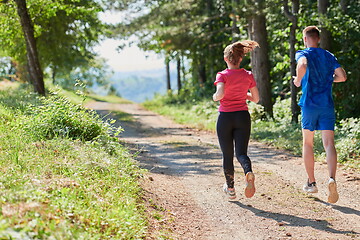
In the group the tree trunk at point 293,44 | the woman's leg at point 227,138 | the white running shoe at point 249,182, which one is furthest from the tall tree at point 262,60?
the white running shoe at point 249,182

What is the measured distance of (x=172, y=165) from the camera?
8.73 meters

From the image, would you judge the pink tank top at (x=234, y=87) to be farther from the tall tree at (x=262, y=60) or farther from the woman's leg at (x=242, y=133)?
the tall tree at (x=262, y=60)

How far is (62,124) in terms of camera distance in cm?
785

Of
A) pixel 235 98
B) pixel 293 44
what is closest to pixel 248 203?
pixel 235 98

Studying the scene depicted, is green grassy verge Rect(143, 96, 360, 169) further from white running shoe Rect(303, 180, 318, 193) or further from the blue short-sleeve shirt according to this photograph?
the blue short-sleeve shirt

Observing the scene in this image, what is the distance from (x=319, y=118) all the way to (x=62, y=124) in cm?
443

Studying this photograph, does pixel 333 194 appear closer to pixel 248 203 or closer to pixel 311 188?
pixel 311 188

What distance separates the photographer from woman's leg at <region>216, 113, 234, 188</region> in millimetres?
5855

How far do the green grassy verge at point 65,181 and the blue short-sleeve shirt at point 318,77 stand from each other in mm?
2689

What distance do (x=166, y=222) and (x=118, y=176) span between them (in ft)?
3.56

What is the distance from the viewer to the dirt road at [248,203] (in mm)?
4918

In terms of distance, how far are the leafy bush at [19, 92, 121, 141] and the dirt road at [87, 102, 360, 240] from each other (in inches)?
47.8

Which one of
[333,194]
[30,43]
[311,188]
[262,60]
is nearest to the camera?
[333,194]

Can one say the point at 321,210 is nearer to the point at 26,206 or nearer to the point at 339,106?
the point at 26,206
